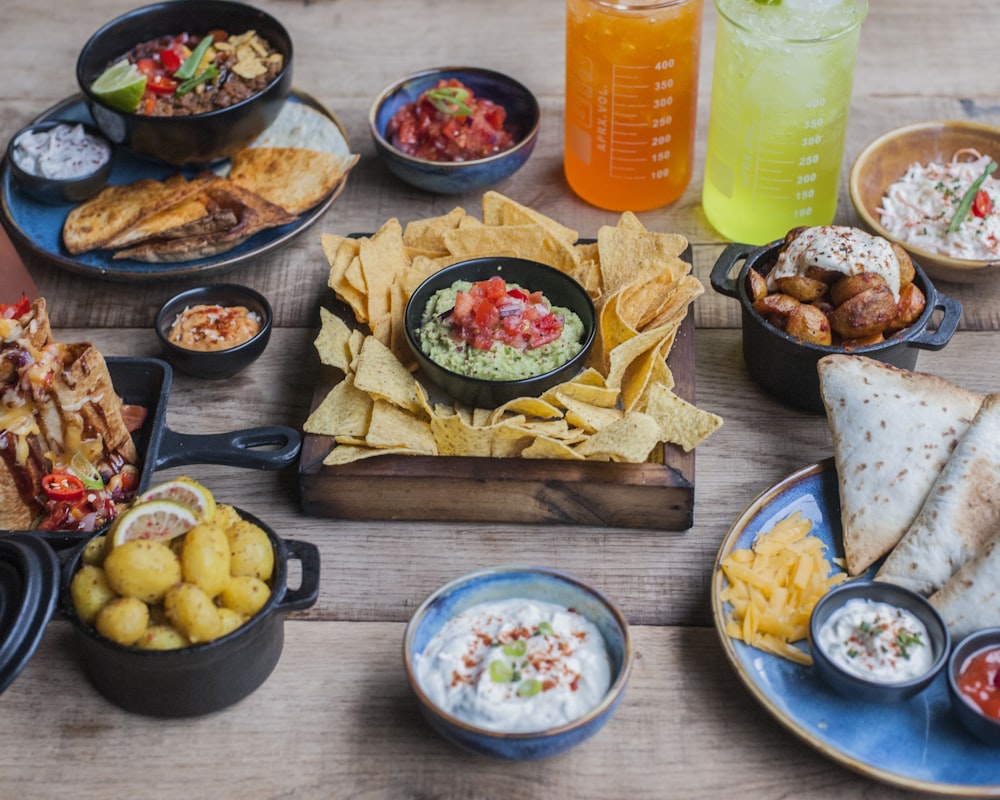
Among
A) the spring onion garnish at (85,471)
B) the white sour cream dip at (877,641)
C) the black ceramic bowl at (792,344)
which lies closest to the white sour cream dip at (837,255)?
the black ceramic bowl at (792,344)

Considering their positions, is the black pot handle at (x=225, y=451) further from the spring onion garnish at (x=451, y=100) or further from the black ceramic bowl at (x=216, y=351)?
the spring onion garnish at (x=451, y=100)

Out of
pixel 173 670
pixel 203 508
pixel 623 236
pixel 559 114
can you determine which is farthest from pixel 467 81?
pixel 173 670

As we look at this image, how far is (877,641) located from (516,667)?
24.9 inches

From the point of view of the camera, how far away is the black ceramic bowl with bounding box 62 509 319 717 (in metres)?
1.98

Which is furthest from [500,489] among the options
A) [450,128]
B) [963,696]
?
[450,128]

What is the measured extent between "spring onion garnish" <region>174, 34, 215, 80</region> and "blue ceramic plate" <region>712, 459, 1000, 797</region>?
2143 millimetres

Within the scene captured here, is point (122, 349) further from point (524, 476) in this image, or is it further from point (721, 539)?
point (721, 539)

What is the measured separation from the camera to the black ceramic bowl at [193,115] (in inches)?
124

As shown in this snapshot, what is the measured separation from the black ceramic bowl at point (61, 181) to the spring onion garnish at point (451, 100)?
954mm

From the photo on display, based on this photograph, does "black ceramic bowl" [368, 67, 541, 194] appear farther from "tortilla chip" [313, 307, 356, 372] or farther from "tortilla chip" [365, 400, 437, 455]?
"tortilla chip" [365, 400, 437, 455]

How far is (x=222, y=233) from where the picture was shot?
→ 3.06 meters

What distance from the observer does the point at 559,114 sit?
12.5 feet

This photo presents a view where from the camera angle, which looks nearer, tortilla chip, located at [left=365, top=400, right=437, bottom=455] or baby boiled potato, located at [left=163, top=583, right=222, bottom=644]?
baby boiled potato, located at [left=163, top=583, right=222, bottom=644]

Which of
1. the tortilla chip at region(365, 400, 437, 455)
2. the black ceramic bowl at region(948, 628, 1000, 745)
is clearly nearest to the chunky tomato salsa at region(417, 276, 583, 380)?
the tortilla chip at region(365, 400, 437, 455)
